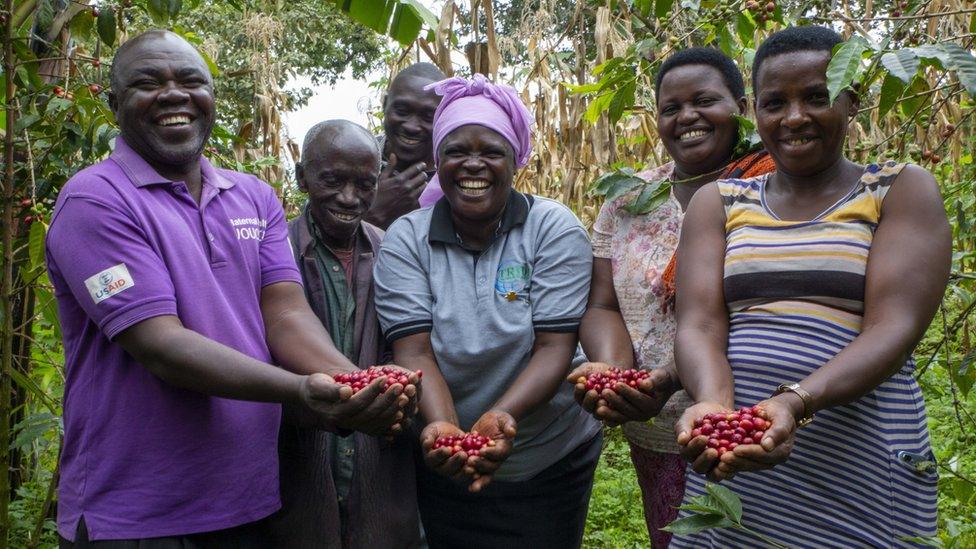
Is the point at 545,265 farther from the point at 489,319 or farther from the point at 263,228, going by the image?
the point at 263,228

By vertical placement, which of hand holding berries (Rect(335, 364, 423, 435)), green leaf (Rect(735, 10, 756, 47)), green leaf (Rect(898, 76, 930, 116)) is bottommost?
hand holding berries (Rect(335, 364, 423, 435))

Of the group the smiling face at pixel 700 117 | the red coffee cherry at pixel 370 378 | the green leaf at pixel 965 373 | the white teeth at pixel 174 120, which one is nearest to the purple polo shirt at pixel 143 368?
the white teeth at pixel 174 120

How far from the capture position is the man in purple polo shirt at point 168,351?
1.98 metres

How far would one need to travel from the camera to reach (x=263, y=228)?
2.34 m

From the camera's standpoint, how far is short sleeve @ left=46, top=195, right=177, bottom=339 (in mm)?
1964

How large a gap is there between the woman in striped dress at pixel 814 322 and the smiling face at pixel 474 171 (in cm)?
67

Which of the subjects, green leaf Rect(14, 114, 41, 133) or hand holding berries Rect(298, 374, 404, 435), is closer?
hand holding berries Rect(298, 374, 404, 435)

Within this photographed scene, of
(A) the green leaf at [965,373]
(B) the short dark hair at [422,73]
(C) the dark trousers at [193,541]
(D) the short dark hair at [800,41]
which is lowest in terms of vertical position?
(C) the dark trousers at [193,541]

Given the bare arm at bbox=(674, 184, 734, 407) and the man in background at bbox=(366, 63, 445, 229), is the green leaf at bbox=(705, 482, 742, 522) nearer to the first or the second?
the bare arm at bbox=(674, 184, 734, 407)

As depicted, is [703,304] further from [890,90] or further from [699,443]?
[890,90]

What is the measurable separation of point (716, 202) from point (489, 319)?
0.71m

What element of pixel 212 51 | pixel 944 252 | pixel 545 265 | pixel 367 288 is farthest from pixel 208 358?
pixel 212 51

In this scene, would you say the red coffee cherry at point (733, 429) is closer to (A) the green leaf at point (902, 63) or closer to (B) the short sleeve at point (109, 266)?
(A) the green leaf at point (902, 63)

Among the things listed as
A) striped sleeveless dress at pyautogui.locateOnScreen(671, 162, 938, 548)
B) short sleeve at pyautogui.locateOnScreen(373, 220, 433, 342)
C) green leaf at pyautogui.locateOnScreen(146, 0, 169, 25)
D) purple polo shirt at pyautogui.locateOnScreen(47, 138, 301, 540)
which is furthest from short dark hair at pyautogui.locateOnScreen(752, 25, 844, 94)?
green leaf at pyautogui.locateOnScreen(146, 0, 169, 25)
